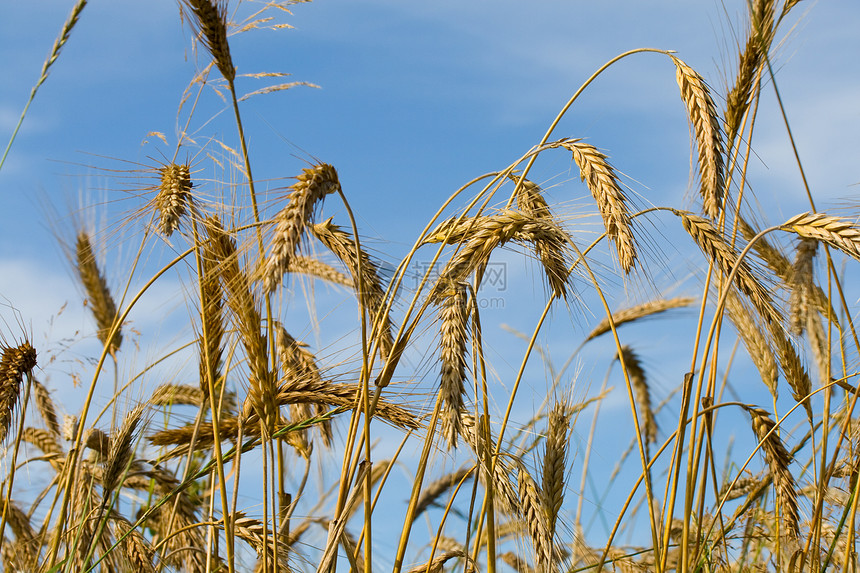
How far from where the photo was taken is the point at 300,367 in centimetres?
270

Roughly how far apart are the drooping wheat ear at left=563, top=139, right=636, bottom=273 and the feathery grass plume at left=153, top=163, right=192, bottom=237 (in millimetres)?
1376

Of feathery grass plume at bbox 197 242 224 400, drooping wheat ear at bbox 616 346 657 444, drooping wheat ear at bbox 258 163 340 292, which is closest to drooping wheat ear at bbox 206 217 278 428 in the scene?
feathery grass plume at bbox 197 242 224 400

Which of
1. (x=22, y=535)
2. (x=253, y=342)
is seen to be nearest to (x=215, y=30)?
(x=253, y=342)

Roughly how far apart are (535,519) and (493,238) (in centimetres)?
87

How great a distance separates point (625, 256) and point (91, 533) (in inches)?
85.5

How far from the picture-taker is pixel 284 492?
9.66 ft

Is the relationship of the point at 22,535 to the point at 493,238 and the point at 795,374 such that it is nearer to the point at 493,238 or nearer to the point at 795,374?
the point at 493,238

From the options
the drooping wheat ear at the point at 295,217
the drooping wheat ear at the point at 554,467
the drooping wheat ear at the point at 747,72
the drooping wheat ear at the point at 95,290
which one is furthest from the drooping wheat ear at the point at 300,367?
the drooping wheat ear at the point at 747,72

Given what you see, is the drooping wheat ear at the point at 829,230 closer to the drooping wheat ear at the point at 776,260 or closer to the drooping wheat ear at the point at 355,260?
the drooping wheat ear at the point at 776,260

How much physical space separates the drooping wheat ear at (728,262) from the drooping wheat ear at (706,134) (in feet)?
1.08

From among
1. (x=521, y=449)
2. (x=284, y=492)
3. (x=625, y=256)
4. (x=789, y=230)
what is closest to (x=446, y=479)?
(x=284, y=492)

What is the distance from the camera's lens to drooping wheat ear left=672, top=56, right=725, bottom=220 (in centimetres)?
256

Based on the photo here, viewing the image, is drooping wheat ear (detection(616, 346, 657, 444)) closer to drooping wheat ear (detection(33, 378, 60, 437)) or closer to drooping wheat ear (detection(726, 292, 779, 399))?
drooping wheat ear (detection(726, 292, 779, 399))

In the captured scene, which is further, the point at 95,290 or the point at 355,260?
the point at 95,290
